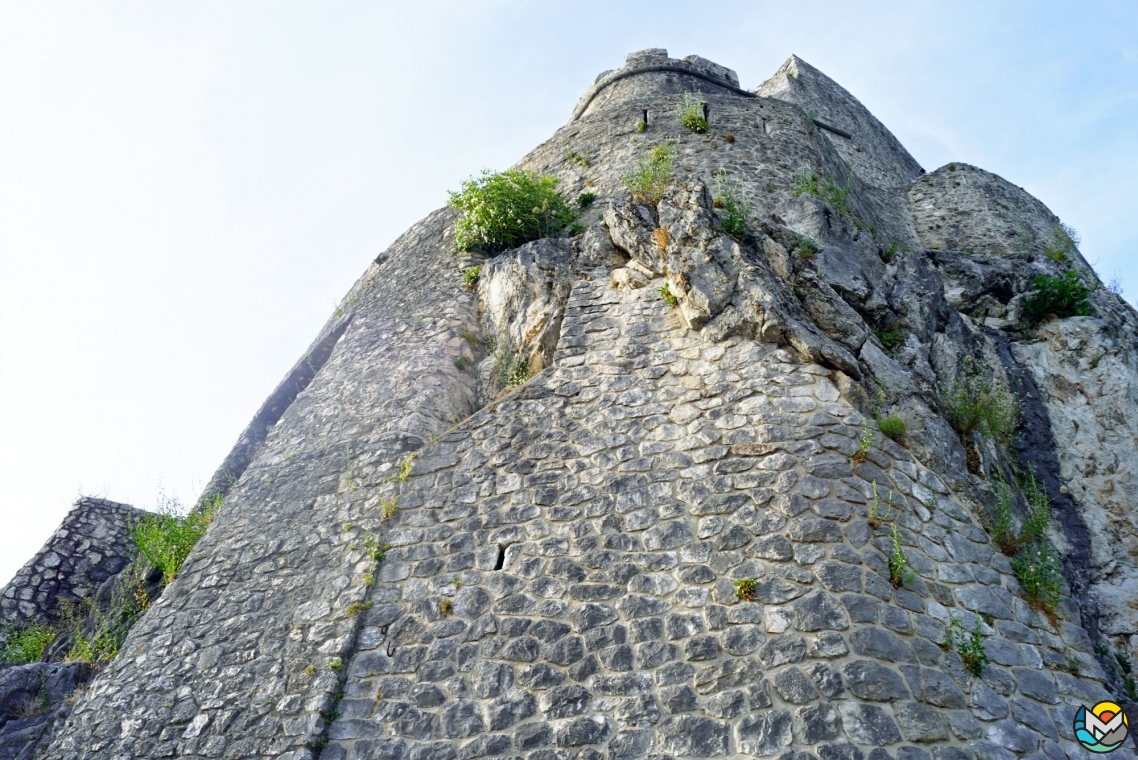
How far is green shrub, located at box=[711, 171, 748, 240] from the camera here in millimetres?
7395

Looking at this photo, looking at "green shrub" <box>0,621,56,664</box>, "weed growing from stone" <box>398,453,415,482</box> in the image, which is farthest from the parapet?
"green shrub" <box>0,621,56,664</box>

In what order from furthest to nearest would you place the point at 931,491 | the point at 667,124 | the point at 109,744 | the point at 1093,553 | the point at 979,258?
the point at 667,124
the point at 979,258
the point at 1093,553
the point at 109,744
the point at 931,491

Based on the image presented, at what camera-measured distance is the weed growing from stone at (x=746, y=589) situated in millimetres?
4927

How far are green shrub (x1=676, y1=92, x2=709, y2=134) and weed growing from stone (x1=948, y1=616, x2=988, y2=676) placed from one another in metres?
7.13

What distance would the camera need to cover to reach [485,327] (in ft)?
28.9

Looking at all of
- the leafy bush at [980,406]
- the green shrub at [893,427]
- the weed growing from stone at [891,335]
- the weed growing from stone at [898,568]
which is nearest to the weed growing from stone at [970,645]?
the weed growing from stone at [898,568]

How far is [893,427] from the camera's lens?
5.67m

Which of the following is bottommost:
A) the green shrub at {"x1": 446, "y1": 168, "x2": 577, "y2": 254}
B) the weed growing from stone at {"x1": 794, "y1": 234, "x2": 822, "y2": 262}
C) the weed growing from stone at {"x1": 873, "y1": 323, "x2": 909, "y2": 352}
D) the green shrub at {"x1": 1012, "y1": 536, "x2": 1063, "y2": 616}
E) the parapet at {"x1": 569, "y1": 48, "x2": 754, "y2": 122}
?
the green shrub at {"x1": 1012, "y1": 536, "x2": 1063, "y2": 616}

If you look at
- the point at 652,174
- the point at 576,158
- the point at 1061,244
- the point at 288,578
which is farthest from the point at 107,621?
the point at 1061,244

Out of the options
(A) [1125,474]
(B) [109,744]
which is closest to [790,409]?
(A) [1125,474]

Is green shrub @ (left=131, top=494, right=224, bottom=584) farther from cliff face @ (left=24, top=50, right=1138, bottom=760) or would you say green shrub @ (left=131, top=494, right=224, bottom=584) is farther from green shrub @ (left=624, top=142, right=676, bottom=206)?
green shrub @ (left=624, top=142, right=676, bottom=206)

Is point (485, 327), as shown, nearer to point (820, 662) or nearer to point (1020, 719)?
point (820, 662)

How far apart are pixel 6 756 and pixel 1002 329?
1027cm

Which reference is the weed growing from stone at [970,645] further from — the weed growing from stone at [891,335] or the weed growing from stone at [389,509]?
the weed growing from stone at [389,509]
